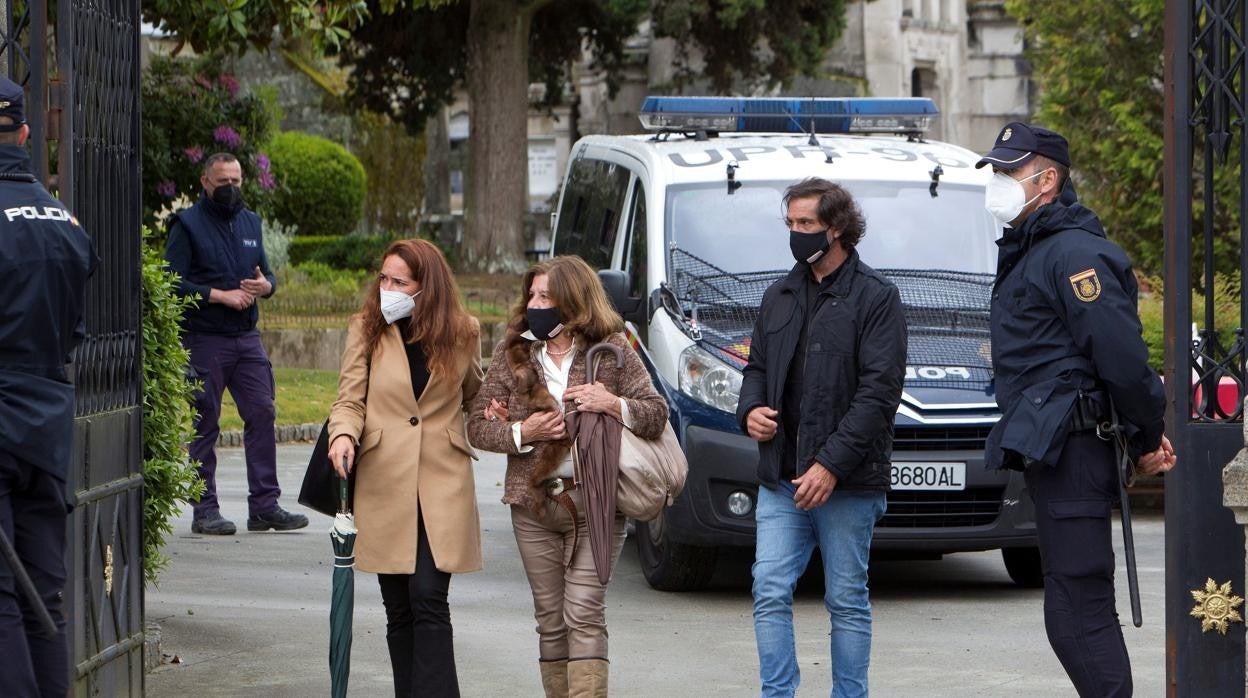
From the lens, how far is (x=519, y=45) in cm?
2688

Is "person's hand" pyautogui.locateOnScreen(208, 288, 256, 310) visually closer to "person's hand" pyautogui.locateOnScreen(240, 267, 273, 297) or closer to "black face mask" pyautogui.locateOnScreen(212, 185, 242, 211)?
"person's hand" pyautogui.locateOnScreen(240, 267, 273, 297)

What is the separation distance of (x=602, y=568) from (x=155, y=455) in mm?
2008

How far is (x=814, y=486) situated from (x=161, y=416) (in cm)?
260

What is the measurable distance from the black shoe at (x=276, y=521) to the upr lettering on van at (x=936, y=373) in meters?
3.80

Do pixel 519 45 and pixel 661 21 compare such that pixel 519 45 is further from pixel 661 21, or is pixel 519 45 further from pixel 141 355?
pixel 141 355

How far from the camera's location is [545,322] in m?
6.43

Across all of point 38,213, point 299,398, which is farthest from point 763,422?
point 299,398

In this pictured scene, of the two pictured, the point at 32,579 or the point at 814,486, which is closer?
the point at 32,579

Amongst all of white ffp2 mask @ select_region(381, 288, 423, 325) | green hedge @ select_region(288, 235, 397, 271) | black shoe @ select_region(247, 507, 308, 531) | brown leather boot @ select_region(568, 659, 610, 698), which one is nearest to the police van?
black shoe @ select_region(247, 507, 308, 531)

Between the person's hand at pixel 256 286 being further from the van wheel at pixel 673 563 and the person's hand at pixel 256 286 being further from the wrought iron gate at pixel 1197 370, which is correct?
the wrought iron gate at pixel 1197 370

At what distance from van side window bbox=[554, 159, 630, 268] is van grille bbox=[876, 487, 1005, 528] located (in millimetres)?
2428

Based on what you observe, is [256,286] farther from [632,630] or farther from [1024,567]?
[1024,567]

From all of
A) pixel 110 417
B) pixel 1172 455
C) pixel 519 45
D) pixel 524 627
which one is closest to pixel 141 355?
pixel 110 417

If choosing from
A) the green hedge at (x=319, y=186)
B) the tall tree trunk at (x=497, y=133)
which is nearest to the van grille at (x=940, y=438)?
the tall tree trunk at (x=497, y=133)
